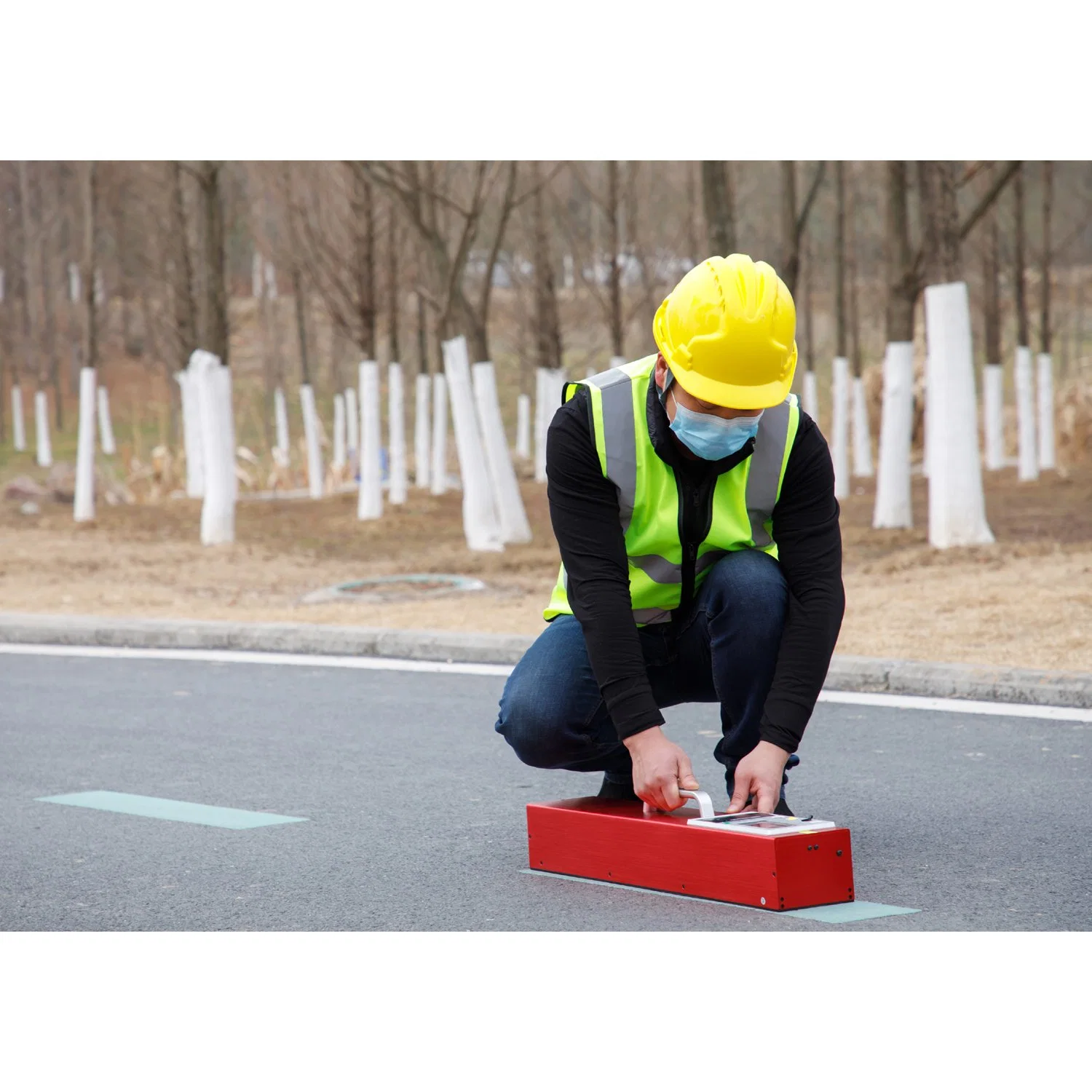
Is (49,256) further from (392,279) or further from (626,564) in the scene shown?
(626,564)

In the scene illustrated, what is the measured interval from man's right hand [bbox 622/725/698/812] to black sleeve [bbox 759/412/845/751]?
26 cm

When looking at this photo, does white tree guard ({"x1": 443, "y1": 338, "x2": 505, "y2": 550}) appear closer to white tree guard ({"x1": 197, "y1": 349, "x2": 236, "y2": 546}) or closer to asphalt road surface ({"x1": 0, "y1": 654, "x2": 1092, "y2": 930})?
white tree guard ({"x1": 197, "y1": 349, "x2": 236, "y2": 546})

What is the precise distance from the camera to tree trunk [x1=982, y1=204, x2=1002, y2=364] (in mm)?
27375

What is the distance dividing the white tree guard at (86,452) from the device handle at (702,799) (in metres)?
21.7

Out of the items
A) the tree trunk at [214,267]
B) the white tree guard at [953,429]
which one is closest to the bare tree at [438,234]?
the tree trunk at [214,267]

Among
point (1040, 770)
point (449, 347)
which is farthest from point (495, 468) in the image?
point (1040, 770)

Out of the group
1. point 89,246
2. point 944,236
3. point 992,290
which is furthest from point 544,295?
point 944,236

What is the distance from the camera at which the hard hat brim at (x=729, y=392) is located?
386 centimetres

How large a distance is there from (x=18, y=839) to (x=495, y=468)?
13780 millimetres

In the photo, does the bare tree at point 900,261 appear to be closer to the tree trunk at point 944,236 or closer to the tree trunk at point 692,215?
the tree trunk at point 944,236

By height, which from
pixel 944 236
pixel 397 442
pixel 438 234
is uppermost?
pixel 438 234

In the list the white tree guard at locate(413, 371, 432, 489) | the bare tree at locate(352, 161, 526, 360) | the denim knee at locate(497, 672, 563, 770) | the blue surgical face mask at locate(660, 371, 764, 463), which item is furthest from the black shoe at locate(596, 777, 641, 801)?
the white tree guard at locate(413, 371, 432, 489)

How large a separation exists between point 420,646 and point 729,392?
6.36m

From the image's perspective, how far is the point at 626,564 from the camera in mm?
4160
